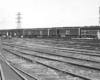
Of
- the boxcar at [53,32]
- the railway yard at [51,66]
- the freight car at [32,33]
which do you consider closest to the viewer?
the railway yard at [51,66]

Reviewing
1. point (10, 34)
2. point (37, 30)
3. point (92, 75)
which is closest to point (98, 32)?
point (37, 30)

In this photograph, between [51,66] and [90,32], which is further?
[90,32]

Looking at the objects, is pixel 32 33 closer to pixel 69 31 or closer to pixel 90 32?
pixel 69 31

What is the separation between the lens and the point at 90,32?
3020 centimetres

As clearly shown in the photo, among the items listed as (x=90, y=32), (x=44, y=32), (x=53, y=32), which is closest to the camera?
(x=90, y=32)

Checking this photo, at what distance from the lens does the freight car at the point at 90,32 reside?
28.8m

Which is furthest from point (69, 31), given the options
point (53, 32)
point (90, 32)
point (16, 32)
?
point (16, 32)

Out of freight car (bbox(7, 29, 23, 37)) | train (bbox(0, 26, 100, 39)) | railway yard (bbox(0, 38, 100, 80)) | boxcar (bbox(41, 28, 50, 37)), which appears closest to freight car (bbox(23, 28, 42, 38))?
train (bbox(0, 26, 100, 39))

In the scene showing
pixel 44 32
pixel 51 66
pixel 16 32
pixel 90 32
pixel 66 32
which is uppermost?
pixel 16 32

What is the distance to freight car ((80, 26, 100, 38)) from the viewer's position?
28.8m

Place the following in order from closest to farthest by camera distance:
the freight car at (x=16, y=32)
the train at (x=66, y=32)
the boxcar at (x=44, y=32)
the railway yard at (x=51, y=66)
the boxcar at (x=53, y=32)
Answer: the railway yard at (x=51, y=66) < the train at (x=66, y=32) < the boxcar at (x=53, y=32) < the boxcar at (x=44, y=32) < the freight car at (x=16, y=32)

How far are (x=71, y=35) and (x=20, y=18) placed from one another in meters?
33.7

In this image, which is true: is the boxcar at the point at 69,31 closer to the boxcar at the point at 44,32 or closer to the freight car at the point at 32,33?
the boxcar at the point at 44,32

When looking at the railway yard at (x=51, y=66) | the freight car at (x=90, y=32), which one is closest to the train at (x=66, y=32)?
the freight car at (x=90, y=32)
